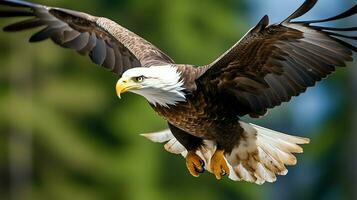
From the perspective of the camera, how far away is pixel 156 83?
24.4ft

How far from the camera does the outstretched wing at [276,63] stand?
24.1 ft

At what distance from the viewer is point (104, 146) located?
19609 millimetres

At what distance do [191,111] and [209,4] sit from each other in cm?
1211

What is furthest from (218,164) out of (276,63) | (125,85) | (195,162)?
(125,85)

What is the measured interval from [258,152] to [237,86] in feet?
2.69

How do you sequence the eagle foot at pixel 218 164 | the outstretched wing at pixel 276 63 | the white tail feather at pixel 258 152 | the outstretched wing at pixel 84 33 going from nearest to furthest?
the outstretched wing at pixel 276 63
the eagle foot at pixel 218 164
the white tail feather at pixel 258 152
the outstretched wing at pixel 84 33

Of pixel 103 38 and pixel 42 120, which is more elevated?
pixel 103 38

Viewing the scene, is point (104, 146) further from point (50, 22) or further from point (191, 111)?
point (191, 111)

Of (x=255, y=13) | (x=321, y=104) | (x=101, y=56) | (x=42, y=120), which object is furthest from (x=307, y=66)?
(x=321, y=104)

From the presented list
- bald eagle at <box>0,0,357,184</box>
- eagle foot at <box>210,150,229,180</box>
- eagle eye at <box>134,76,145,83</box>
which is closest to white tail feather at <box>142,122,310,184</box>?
bald eagle at <box>0,0,357,184</box>

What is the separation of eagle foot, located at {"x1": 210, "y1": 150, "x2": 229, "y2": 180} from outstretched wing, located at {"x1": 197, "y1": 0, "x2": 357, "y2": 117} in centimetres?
38

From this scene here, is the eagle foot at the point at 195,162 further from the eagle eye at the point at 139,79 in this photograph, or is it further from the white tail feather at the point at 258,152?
the eagle eye at the point at 139,79

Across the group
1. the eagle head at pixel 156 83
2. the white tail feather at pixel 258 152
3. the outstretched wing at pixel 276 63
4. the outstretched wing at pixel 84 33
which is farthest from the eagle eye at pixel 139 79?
the white tail feather at pixel 258 152

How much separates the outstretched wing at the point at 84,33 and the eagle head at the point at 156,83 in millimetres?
727
